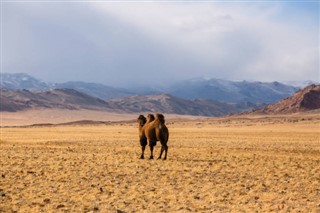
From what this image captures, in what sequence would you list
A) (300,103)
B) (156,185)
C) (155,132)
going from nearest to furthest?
(156,185) < (155,132) < (300,103)

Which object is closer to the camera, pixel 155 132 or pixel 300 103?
pixel 155 132

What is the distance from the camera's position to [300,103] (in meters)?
128

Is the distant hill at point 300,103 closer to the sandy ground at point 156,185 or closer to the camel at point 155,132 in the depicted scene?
the camel at point 155,132

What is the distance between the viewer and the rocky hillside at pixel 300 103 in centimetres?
12662

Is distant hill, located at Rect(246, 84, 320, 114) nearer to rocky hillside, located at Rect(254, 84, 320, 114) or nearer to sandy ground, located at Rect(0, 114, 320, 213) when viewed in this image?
rocky hillside, located at Rect(254, 84, 320, 114)

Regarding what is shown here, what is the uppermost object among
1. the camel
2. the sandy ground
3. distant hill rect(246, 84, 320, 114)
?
distant hill rect(246, 84, 320, 114)

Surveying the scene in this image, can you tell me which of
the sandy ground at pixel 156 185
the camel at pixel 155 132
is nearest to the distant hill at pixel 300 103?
the camel at pixel 155 132

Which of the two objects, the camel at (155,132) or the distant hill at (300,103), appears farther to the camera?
the distant hill at (300,103)

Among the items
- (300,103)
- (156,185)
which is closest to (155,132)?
(156,185)

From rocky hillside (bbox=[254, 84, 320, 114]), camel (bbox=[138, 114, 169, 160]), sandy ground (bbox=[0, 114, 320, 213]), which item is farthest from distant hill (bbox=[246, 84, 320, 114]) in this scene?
sandy ground (bbox=[0, 114, 320, 213])

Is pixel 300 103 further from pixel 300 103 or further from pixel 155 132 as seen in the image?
pixel 155 132

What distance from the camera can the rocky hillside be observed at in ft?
415

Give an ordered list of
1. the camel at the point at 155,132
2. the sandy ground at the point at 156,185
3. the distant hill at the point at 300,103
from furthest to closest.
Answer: the distant hill at the point at 300,103 → the camel at the point at 155,132 → the sandy ground at the point at 156,185

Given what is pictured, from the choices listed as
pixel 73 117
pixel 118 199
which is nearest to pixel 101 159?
pixel 118 199
